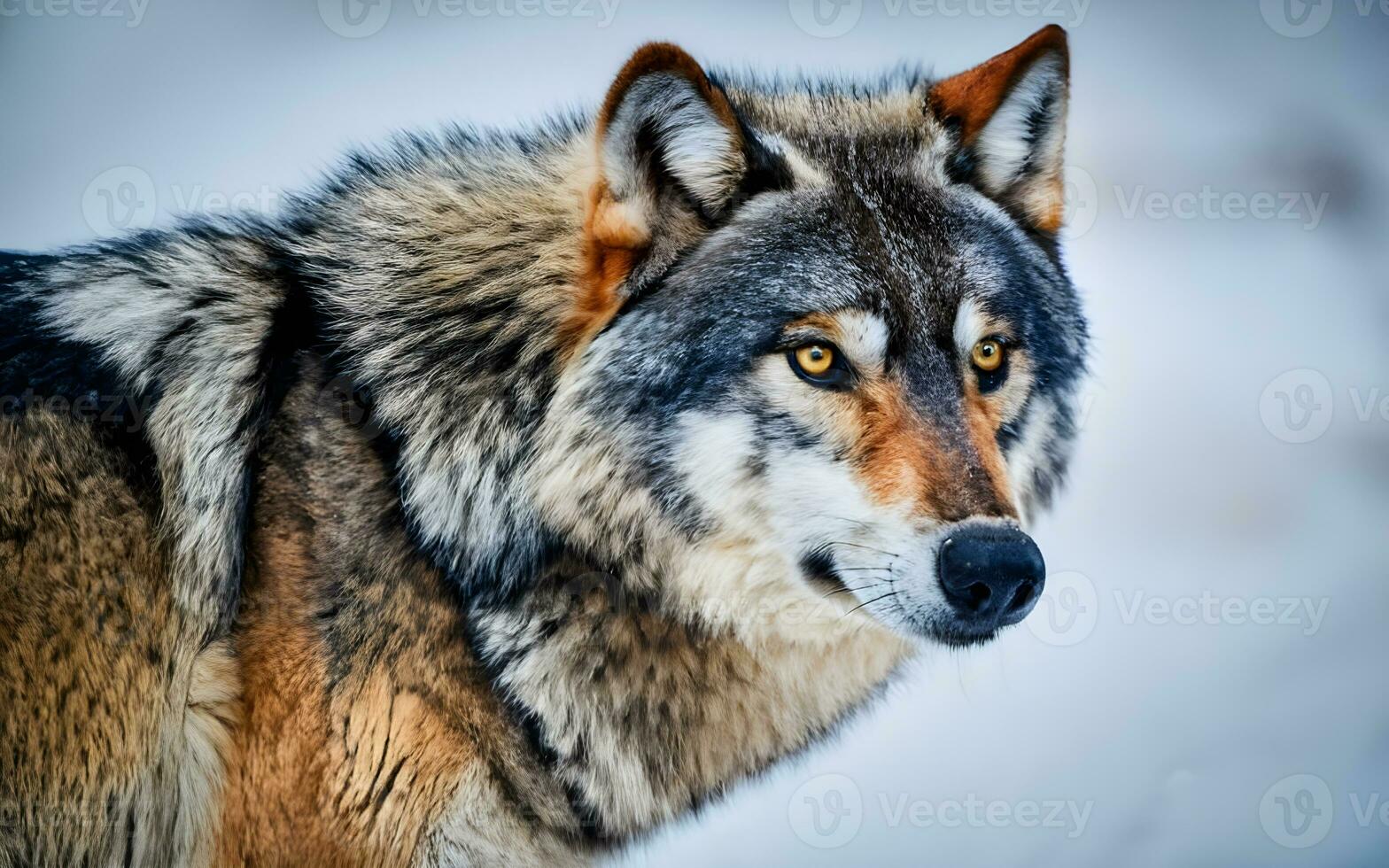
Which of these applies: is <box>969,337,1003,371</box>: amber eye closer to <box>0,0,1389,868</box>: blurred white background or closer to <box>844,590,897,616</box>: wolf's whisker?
<box>844,590,897,616</box>: wolf's whisker

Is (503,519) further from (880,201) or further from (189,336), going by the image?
(880,201)

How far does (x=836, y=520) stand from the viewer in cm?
243

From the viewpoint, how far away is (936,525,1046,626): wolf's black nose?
7.35 feet

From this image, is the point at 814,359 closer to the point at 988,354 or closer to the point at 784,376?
the point at 784,376

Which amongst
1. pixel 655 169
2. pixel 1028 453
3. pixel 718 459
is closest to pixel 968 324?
pixel 1028 453

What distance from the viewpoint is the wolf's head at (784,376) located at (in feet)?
7.80

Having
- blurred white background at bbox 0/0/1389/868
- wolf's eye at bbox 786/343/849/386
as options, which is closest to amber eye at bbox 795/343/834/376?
wolf's eye at bbox 786/343/849/386

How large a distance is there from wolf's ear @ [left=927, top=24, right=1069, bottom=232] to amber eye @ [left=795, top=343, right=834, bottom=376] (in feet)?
2.77

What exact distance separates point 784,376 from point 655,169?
0.64m

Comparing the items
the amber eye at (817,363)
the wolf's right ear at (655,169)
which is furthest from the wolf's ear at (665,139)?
the amber eye at (817,363)

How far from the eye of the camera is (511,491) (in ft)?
8.57

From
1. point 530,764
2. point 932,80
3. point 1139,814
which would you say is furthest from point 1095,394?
point 530,764

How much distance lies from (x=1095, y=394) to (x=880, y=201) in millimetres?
3785

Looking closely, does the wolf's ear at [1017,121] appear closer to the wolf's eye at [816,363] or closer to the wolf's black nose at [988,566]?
the wolf's eye at [816,363]
